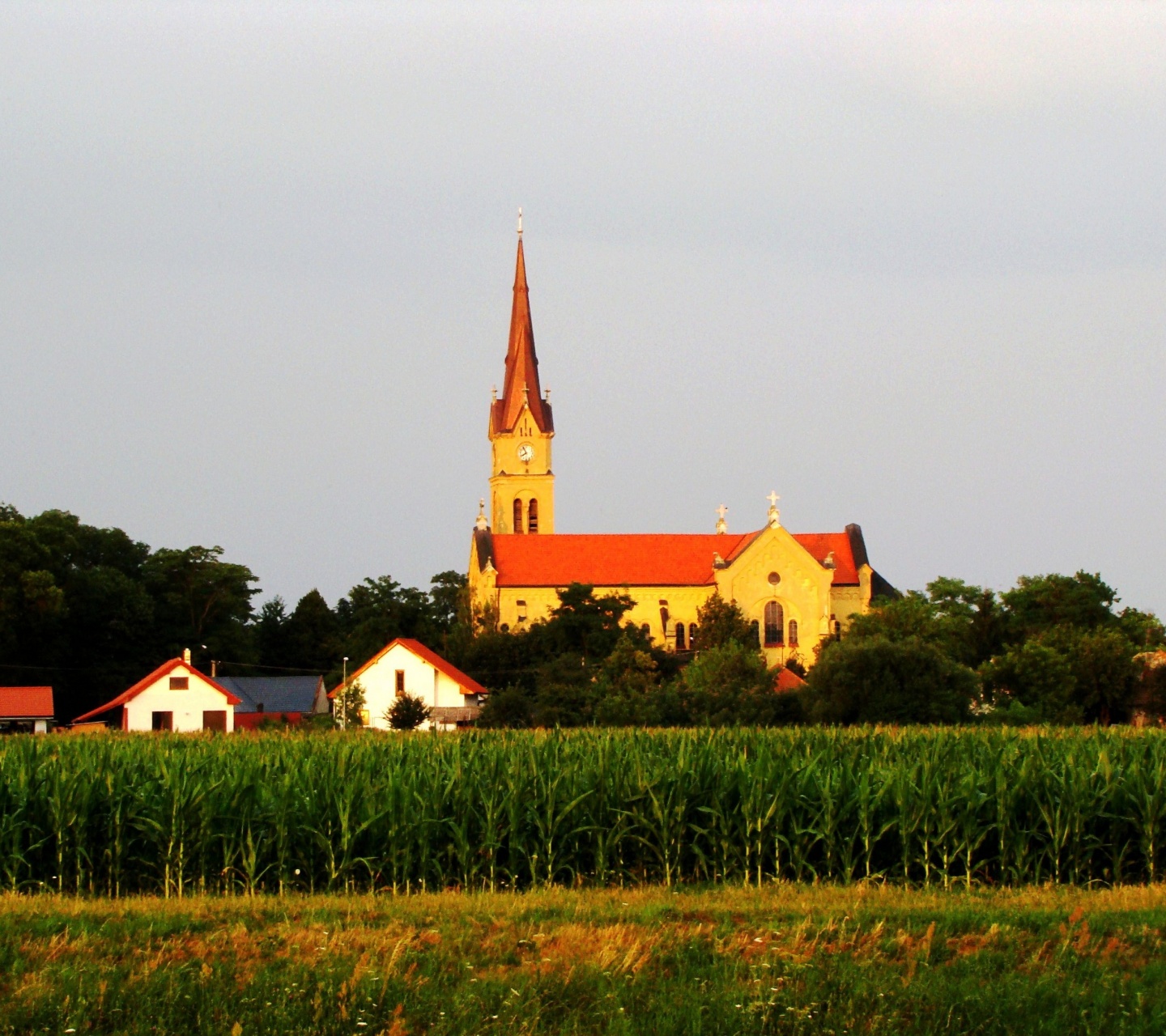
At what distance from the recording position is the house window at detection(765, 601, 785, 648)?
98.0 metres

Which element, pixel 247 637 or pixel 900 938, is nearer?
pixel 900 938

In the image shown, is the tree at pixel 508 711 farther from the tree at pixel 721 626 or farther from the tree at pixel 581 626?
the tree at pixel 721 626

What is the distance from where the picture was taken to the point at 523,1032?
39.3 feet

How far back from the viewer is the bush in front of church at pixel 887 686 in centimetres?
5269

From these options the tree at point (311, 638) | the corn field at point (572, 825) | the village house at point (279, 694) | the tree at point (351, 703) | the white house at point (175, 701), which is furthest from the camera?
the tree at point (311, 638)

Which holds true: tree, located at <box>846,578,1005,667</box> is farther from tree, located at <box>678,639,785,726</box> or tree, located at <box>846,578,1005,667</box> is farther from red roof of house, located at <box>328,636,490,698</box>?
red roof of house, located at <box>328,636,490,698</box>

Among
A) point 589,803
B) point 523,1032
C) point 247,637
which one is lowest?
point 523,1032

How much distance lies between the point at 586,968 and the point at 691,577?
88769 mm

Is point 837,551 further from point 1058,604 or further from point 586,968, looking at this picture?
point 586,968

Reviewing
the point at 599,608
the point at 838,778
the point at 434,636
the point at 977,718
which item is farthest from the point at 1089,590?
the point at 838,778

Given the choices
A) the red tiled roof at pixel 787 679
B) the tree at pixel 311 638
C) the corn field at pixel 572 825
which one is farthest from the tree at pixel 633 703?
the tree at pixel 311 638

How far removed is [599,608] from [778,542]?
17.4 metres

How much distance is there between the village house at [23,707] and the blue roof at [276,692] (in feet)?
45.5

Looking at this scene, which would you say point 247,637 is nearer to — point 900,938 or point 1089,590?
point 1089,590
